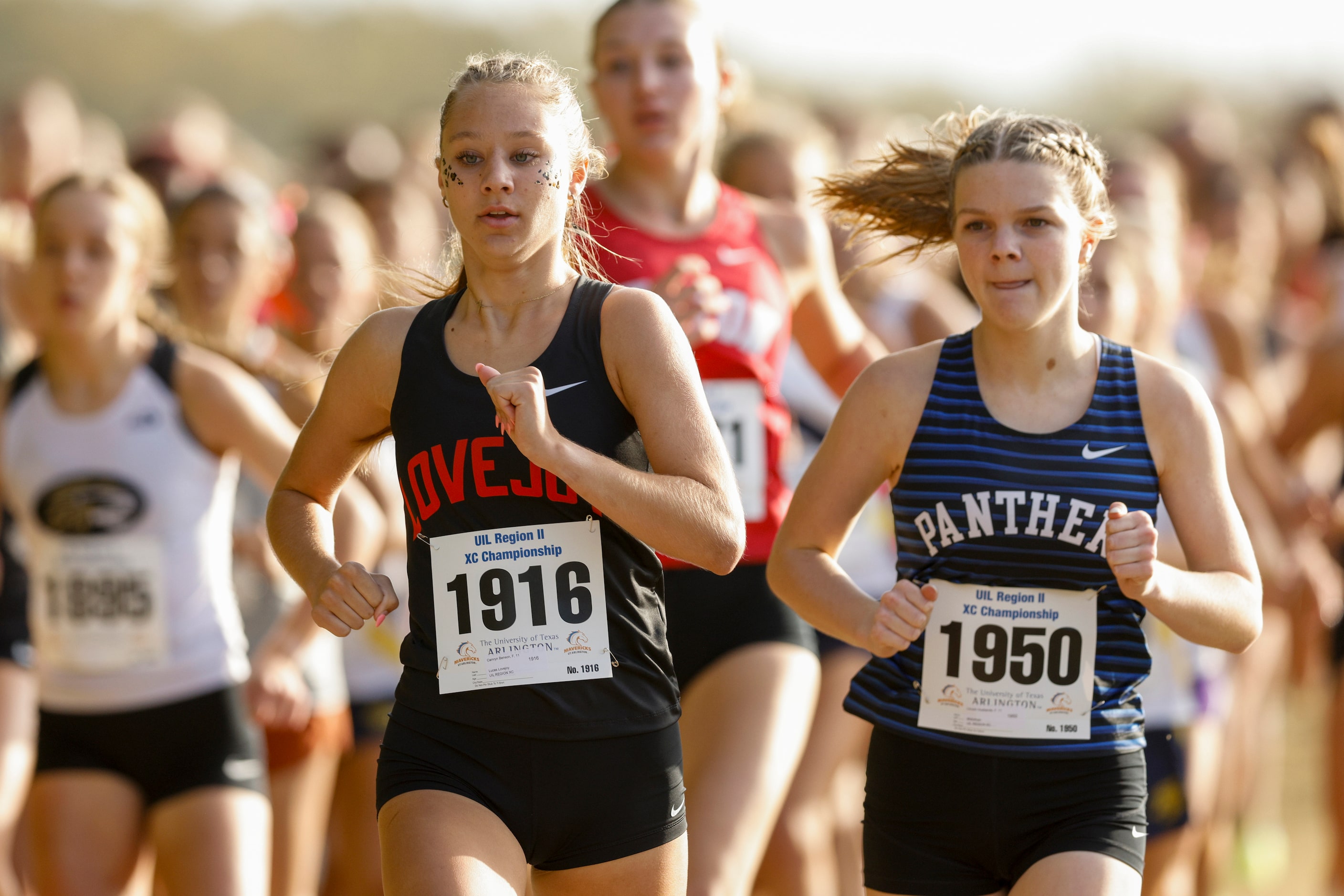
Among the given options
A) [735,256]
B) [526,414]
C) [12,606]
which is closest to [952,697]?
→ [526,414]

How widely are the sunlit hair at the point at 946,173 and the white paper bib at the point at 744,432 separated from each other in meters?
0.53

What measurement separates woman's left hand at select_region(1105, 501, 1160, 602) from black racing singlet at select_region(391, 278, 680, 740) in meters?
0.84

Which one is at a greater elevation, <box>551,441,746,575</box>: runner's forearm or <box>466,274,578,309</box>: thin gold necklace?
<box>466,274,578,309</box>: thin gold necklace

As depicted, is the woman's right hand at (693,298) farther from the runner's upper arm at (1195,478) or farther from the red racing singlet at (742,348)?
the runner's upper arm at (1195,478)

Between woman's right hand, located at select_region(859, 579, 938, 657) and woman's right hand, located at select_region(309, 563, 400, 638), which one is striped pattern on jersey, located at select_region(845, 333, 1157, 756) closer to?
woman's right hand, located at select_region(859, 579, 938, 657)

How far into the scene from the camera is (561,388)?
3064 mm

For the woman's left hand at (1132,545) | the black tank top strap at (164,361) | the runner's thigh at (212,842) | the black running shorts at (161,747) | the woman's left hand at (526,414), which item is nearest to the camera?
the woman's left hand at (526,414)

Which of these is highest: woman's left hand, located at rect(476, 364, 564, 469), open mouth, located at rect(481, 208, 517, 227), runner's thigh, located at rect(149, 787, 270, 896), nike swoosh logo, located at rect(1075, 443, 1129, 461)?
open mouth, located at rect(481, 208, 517, 227)


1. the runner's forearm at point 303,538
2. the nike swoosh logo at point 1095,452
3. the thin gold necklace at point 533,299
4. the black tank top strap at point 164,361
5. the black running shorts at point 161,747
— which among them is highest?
the black tank top strap at point 164,361

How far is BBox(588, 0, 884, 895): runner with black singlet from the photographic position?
4.05 metres

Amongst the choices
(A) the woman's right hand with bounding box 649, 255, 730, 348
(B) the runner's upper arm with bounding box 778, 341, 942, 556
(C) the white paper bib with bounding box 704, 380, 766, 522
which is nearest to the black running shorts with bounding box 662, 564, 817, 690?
(C) the white paper bib with bounding box 704, 380, 766, 522

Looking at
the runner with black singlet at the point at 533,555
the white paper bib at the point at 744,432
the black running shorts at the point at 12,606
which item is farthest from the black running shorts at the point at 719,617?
the black running shorts at the point at 12,606

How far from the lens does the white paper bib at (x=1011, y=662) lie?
129 inches

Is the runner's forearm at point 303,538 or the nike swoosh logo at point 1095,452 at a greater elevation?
the nike swoosh logo at point 1095,452
